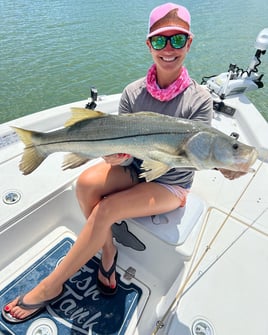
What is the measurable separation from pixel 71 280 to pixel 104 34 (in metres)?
10.3

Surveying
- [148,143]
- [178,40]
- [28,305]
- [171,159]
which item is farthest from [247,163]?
[28,305]

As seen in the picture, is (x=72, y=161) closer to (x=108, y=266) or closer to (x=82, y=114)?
(x=82, y=114)

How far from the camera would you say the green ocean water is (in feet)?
23.2

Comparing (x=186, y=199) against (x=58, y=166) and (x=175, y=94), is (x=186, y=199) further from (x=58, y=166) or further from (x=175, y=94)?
(x=58, y=166)

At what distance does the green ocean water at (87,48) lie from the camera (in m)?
7.06

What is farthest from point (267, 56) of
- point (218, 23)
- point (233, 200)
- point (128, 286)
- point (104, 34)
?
point (128, 286)

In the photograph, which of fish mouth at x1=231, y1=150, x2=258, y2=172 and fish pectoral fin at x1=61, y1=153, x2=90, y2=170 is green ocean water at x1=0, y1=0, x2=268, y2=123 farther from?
fish mouth at x1=231, y1=150, x2=258, y2=172

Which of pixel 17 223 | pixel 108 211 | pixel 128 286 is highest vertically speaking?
pixel 108 211

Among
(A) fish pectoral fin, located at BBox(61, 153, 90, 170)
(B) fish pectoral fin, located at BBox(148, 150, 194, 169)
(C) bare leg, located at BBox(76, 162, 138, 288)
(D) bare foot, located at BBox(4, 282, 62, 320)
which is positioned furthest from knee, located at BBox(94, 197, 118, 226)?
(D) bare foot, located at BBox(4, 282, 62, 320)

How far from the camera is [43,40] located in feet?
30.8

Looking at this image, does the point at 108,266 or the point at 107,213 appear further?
the point at 108,266

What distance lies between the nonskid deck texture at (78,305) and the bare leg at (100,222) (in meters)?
0.12

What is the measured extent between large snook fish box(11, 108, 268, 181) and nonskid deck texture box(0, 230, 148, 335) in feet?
2.87

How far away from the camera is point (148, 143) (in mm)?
1556
